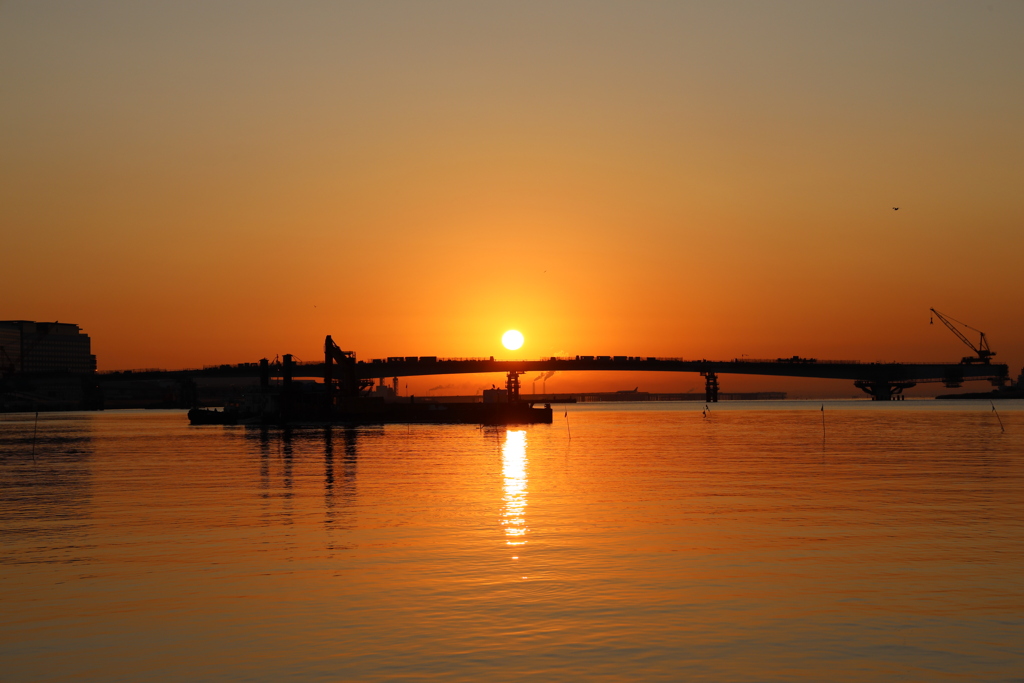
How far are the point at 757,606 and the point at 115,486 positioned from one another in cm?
3930

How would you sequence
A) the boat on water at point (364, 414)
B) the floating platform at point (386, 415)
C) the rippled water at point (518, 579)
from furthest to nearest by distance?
the floating platform at point (386, 415)
the boat on water at point (364, 414)
the rippled water at point (518, 579)

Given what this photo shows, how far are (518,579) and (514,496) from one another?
1982 centimetres

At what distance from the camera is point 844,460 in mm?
63500

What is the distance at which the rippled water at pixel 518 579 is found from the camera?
52.2 ft

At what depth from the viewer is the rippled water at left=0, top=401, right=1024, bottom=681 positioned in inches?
626

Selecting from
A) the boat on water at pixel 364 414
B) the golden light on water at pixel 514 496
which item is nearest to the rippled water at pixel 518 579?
the golden light on water at pixel 514 496

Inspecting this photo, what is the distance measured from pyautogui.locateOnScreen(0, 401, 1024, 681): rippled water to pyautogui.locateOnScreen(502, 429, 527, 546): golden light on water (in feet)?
0.89

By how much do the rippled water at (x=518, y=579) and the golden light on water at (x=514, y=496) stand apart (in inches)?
10.6

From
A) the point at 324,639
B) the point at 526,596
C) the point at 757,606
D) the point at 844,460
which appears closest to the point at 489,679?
the point at 324,639

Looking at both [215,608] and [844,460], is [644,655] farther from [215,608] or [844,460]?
[844,460]

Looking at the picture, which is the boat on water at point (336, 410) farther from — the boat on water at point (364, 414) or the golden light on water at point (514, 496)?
the golden light on water at point (514, 496)

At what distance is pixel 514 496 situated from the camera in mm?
42375

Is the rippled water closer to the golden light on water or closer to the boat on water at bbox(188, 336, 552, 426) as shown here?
the golden light on water

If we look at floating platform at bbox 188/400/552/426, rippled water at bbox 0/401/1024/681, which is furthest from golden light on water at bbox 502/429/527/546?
floating platform at bbox 188/400/552/426
